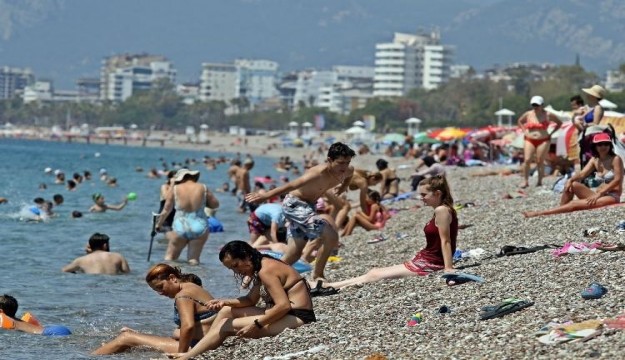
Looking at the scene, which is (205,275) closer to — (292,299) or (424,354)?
(292,299)

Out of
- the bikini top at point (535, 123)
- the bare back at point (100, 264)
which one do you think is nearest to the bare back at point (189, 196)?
the bare back at point (100, 264)

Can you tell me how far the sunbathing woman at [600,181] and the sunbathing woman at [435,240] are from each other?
143 inches

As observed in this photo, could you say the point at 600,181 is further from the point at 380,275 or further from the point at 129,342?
the point at 129,342

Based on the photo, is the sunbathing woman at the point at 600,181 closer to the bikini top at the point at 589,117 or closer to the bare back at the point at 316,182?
the bikini top at the point at 589,117

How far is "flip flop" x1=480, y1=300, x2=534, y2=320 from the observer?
346 inches

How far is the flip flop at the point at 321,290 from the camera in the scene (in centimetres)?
1147

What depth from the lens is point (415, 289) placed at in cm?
1074

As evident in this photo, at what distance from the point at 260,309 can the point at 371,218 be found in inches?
384

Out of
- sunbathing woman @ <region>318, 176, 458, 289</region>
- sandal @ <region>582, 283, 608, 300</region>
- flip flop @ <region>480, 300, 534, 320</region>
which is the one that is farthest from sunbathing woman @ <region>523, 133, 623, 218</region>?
flip flop @ <region>480, 300, 534, 320</region>

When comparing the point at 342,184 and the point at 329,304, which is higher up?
the point at 342,184

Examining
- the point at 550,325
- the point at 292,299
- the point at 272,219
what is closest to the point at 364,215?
the point at 272,219

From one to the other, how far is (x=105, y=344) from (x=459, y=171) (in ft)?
96.0

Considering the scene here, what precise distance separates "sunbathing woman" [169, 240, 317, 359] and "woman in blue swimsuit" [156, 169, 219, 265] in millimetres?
5311

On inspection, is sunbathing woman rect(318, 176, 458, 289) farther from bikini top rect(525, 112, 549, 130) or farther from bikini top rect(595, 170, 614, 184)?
bikini top rect(525, 112, 549, 130)
